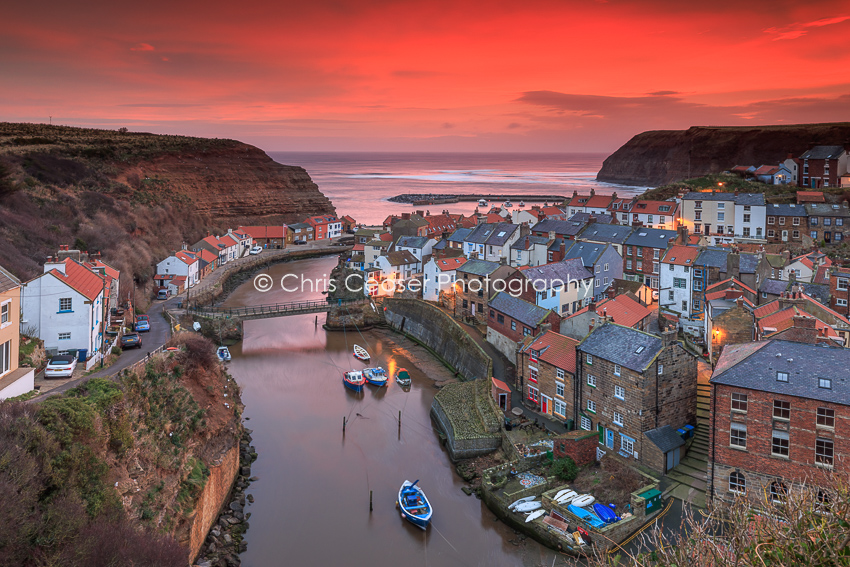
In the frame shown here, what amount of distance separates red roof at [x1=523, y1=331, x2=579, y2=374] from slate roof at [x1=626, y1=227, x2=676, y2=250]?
17.4m

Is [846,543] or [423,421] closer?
[846,543]

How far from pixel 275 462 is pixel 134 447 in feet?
23.6

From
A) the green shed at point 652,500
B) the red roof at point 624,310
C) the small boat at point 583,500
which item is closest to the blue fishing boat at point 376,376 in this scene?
the red roof at point 624,310

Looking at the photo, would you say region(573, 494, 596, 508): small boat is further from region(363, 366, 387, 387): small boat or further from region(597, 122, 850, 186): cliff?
region(597, 122, 850, 186): cliff

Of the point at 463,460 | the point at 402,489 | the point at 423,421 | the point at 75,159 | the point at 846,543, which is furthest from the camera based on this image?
the point at 75,159

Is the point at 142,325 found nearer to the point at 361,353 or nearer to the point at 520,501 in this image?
the point at 361,353

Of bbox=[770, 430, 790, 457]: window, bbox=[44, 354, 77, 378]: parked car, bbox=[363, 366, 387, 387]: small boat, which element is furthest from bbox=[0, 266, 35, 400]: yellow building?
bbox=[770, 430, 790, 457]: window

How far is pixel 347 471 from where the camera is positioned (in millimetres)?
22172

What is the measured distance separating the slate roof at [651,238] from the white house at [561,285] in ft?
22.5

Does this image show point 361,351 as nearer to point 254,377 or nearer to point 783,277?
point 254,377

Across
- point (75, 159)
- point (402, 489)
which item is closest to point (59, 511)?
point (402, 489)

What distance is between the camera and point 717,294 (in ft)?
90.8

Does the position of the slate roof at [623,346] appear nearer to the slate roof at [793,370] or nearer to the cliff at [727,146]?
the slate roof at [793,370]

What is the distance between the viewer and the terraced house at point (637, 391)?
63.7 ft
